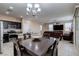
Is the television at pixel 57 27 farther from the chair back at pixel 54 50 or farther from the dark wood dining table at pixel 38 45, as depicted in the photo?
the chair back at pixel 54 50

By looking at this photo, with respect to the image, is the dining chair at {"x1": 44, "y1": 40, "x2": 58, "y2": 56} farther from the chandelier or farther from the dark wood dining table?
the chandelier

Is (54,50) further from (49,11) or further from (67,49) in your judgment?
(49,11)

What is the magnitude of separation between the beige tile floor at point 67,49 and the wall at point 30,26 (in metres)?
0.59

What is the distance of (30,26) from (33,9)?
0.40 meters

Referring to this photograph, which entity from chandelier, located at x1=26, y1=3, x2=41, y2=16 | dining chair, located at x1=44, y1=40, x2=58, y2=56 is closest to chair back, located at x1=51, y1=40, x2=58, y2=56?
dining chair, located at x1=44, y1=40, x2=58, y2=56

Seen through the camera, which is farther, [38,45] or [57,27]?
[57,27]

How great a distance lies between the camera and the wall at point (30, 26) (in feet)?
6.77

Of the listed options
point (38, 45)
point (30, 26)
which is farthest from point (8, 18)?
point (38, 45)

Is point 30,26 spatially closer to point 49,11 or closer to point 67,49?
point 49,11

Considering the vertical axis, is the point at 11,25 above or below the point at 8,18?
below

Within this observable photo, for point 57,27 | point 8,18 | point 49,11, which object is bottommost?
point 57,27

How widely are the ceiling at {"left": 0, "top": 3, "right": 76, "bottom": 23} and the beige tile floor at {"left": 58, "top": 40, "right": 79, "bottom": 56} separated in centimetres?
53

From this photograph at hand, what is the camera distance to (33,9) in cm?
190

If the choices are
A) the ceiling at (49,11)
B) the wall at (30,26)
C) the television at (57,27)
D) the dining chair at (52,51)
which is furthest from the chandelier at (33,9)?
the dining chair at (52,51)
